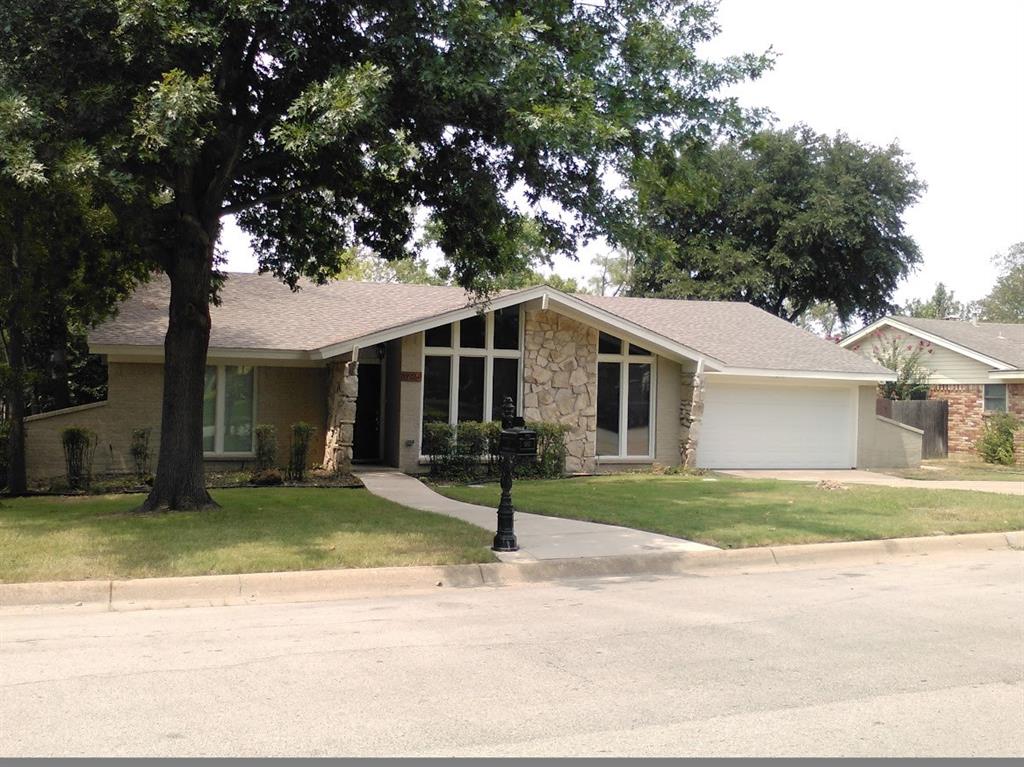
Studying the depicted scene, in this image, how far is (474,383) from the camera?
19469mm

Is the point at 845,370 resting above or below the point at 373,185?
below

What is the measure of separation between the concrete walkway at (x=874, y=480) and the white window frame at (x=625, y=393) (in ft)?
6.72

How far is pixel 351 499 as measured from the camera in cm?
1411

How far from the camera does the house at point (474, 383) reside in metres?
18.1

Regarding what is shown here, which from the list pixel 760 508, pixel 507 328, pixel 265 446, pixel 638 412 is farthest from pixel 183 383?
pixel 638 412

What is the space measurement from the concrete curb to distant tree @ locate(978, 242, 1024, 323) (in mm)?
73713

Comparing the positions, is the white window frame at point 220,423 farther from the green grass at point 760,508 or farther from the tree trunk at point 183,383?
the tree trunk at point 183,383

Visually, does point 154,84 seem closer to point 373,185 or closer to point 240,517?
point 373,185

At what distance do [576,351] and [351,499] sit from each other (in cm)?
755

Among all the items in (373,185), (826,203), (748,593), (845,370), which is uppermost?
(826,203)

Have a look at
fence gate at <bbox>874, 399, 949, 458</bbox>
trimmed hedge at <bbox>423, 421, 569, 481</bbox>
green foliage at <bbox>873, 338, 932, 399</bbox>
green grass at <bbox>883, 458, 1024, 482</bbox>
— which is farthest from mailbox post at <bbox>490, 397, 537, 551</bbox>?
green foliage at <bbox>873, 338, 932, 399</bbox>

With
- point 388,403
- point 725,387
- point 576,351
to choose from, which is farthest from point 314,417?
point 725,387

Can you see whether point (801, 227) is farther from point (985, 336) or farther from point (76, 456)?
point (76, 456)

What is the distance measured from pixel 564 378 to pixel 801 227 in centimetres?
2168
